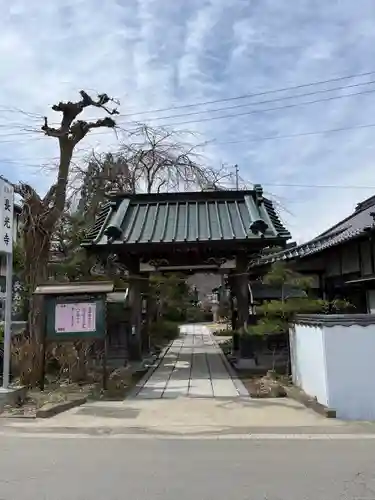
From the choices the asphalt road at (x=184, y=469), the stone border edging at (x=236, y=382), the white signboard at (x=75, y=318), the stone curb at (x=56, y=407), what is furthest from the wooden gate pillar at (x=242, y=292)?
the asphalt road at (x=184, y=469)

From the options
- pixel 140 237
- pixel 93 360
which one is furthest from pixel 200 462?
pixel 140 237

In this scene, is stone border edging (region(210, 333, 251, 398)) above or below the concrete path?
above

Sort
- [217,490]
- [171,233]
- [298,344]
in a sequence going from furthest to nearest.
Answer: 1. [171,233]
2. [298,344]
3. [217,490]

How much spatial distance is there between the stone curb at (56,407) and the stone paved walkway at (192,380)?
4.62ft

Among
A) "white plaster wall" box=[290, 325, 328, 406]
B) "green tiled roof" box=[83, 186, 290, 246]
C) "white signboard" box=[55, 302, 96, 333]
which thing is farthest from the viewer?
"green tiled roof" box=[83, 186, 290, 246]

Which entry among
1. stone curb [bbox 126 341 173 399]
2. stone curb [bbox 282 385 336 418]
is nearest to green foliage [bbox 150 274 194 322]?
stone curb [bbox 126 341 173 399]

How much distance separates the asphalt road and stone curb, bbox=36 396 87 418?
146 centimetres

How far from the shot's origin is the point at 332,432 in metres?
7.70

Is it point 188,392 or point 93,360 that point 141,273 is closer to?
point 93,360

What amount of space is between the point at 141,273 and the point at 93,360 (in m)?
3.15

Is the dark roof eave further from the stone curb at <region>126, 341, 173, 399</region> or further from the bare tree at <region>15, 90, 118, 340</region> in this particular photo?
the bare tree at <region>15, 90, 118, 340</region>

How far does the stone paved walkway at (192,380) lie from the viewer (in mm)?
11203

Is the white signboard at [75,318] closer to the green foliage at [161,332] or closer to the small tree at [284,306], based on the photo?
the small tree at [284,306]

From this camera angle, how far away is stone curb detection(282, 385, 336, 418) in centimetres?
864
